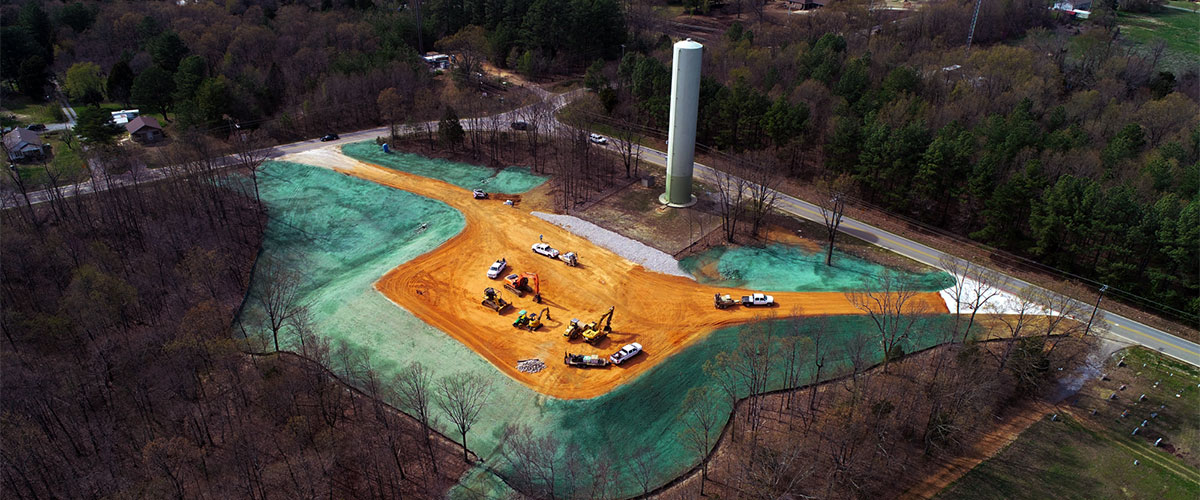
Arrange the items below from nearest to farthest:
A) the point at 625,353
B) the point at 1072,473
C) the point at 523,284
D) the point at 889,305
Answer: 1. the point at 1072,473
2. the point at 625,353
3. the point at 889,305
4. the point at 523,284

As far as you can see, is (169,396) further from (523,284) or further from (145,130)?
(145,130)

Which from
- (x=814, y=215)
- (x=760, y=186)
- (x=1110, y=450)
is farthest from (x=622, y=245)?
(x=1110, y=450)

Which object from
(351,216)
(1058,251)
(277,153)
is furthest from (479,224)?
(1058,251)

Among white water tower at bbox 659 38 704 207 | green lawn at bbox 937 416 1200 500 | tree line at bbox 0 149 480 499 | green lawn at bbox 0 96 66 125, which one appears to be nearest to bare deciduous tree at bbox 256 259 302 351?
tree line at bbox 0 149 480 499

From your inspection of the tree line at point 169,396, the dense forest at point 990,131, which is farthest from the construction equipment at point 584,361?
the dense forest at point 990,131

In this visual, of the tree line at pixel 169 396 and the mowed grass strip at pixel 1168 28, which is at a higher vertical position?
the mowed grass strip at pixel 1168 28

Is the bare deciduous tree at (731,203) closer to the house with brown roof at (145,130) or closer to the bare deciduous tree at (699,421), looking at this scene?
the bare deciduous tree at (699,421)

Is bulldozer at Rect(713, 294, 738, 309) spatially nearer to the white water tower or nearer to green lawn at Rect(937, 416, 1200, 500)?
the white water tower
